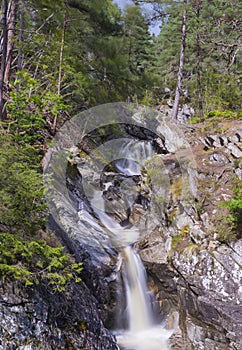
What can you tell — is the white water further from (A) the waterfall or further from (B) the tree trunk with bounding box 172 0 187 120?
(B) the tree trunk with bounding box 172 0 187 120

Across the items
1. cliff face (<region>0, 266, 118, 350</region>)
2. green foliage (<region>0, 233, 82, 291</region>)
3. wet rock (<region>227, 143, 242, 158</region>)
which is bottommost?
cliff face (<region>0, 266, 118, 350</region>)

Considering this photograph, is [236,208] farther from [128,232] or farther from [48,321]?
[48,321]

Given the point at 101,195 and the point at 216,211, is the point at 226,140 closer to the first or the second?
the point at 216,211

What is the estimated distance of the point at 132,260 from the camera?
8.37 metres

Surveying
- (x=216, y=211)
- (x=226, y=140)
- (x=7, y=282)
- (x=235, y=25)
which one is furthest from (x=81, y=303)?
(x=235, y=25)

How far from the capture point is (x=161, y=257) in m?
Result: 8.11

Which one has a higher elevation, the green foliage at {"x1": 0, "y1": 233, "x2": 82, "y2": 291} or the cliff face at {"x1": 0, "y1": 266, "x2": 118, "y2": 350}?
the green foliage at {"x1": 0, "y1": 233, "x2": 82, "y2": 291}

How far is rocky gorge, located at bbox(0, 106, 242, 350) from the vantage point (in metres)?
4.34

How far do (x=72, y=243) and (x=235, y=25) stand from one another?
32.0 ft

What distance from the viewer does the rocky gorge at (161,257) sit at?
4340 millimetres

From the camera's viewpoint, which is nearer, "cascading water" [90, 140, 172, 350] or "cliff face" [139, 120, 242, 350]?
"cliff face" [139, 120, 242, 350]

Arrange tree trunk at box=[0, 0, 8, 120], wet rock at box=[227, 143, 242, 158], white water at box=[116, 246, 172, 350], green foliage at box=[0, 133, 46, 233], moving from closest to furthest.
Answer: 1. green foliage at box=[0, 133, 46, 233]
2. tree trunk at box=[0, 0, 8, 120]
3. white water at box=[116, 246, 172, 350]
4. wet rock at box=[227, 143, 242, 158]

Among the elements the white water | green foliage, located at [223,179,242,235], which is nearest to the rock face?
the white water

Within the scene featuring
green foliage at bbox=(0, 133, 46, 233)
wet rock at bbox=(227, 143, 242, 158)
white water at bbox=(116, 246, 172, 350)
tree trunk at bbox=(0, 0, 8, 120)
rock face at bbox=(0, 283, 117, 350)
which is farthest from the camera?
wet rock at bbox=(227, 143, 242, 158)
